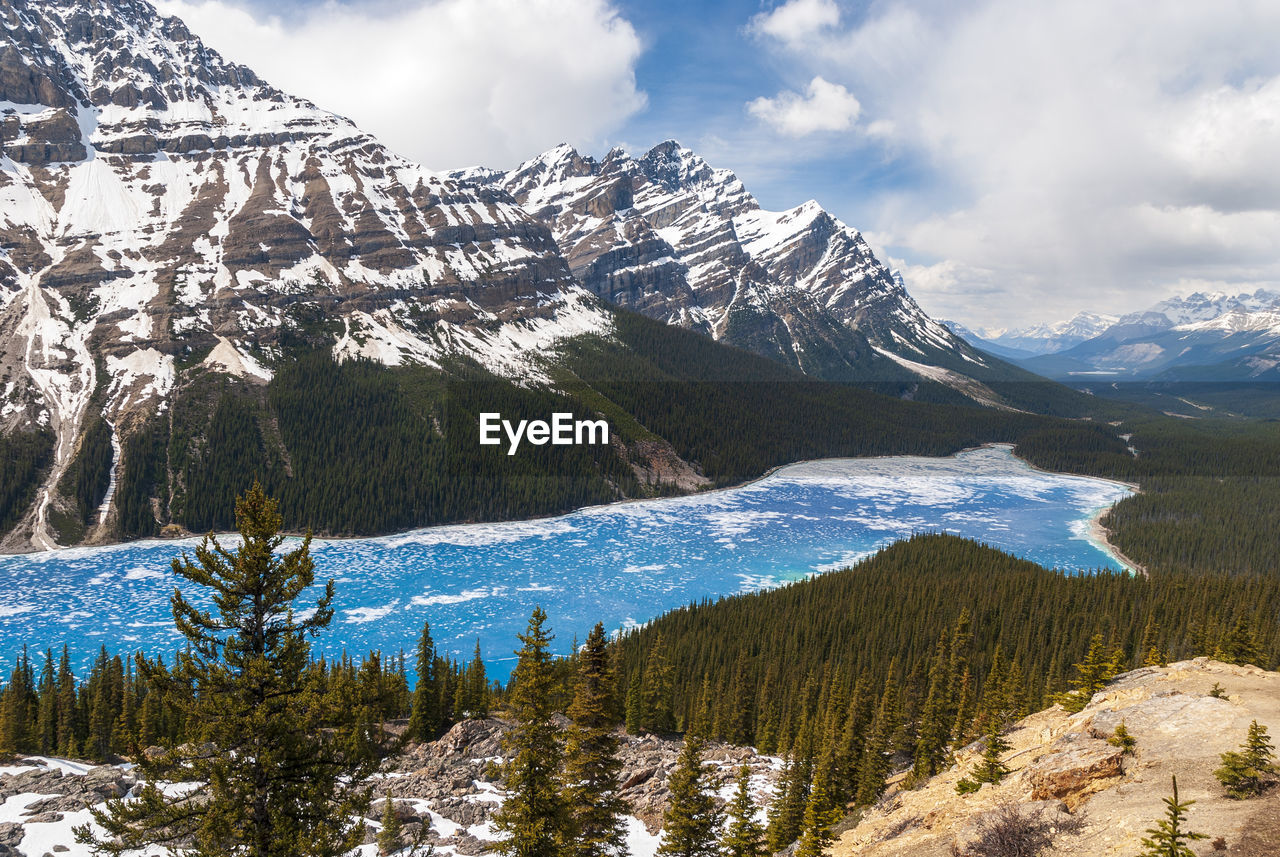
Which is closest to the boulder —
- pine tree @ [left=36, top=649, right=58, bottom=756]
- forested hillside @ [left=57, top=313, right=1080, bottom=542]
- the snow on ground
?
pine tree @ [left=36, top=649, right=58, bottom=756]

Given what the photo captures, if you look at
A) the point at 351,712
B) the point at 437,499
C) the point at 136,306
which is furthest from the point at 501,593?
the point at 136,306

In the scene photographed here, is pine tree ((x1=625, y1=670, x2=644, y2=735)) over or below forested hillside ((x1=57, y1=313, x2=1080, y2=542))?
below

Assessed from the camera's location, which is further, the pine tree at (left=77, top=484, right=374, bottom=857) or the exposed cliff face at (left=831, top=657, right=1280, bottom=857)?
the exposed cliff face at (left=831, top=657, right=1280, bottom=857)

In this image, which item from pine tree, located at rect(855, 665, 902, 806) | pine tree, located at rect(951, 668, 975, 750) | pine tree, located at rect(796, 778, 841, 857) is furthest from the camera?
pine tree, located at rect(951, 668, 975, 750)

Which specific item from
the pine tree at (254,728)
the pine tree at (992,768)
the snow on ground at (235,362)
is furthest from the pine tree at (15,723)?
the snow on ground at (235,362)

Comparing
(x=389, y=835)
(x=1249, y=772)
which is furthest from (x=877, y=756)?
(x=389, y=835)

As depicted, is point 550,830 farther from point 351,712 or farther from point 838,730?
point 838,730

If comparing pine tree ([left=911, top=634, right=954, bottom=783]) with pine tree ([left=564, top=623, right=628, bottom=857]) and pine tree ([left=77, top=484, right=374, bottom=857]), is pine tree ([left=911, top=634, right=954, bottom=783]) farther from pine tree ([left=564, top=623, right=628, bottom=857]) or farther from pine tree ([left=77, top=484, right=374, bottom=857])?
pine tree ([left=77, top=484, right=374, bottom=857])

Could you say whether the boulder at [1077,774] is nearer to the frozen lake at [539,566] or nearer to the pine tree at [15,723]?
the pine tree at [15,723]
